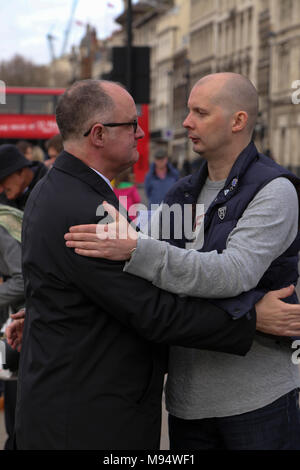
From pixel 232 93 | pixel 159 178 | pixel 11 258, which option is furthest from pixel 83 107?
pixel 159 178

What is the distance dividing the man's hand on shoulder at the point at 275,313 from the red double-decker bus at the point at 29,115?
89.7 feet

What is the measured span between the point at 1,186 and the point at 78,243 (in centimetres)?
262

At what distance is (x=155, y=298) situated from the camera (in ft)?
9.62

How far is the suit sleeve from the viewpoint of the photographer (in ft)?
9.51

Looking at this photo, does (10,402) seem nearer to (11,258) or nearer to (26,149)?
(11,258)

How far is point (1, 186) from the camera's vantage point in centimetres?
540

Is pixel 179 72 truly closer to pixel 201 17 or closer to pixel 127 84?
pixel 201 17

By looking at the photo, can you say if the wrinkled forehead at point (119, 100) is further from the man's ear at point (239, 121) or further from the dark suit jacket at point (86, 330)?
the man's ear at point (239, 121)

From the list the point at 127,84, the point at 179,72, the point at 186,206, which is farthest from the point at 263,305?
the point at 179,72

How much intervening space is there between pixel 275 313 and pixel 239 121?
0.70 m

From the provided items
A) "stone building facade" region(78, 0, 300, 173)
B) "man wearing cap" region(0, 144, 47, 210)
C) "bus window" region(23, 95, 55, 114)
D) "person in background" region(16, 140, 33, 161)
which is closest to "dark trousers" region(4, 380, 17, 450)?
"man wearing cap" region(0, 144, 47, 210)

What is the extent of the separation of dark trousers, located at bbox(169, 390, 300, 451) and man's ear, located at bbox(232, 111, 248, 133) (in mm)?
939

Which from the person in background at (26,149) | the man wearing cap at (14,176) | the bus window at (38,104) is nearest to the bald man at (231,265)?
the man wearing cap at (14,176)

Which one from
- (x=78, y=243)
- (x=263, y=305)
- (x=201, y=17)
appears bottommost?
(x=263, y=305)
